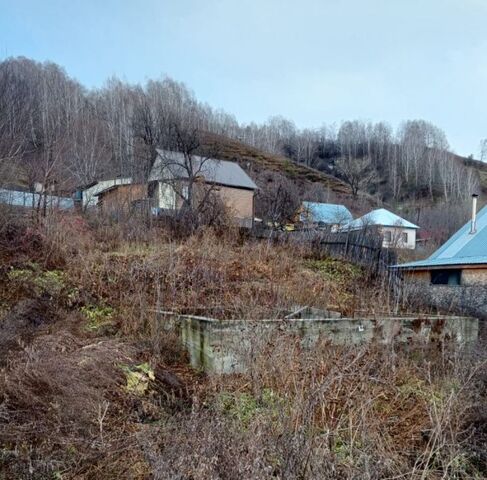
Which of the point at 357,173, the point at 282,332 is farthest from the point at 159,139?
the point at 357,173

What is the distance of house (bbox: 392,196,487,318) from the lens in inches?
416

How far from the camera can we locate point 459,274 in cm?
1145

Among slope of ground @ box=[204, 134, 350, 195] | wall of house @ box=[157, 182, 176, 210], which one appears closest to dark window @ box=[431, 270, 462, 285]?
wall of house @ box=[157, 182, 176, 210]

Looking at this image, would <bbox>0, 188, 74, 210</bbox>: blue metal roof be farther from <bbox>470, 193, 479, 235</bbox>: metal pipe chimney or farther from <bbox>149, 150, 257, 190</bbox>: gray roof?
<bbox>470, 193, 479, 235</bbox>: metal pipe chimney

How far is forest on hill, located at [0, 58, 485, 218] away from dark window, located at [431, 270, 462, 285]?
1174 centimetres

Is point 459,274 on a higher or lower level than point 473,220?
lower

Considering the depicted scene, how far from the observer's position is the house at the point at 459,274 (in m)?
10.6

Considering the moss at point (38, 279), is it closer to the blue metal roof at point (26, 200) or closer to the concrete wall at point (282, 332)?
the concrete wall at point (282, 332)

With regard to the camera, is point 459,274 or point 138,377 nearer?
point 138,377

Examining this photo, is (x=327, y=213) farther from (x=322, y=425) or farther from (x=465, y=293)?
(x=322, y=425)

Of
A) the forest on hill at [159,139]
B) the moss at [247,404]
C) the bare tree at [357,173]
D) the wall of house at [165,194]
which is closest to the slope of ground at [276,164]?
the forest on hill at [159,139]

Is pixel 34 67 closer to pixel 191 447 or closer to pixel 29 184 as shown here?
pixel 29 184

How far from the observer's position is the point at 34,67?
39.0 m

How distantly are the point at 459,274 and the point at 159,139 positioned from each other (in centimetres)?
1728
